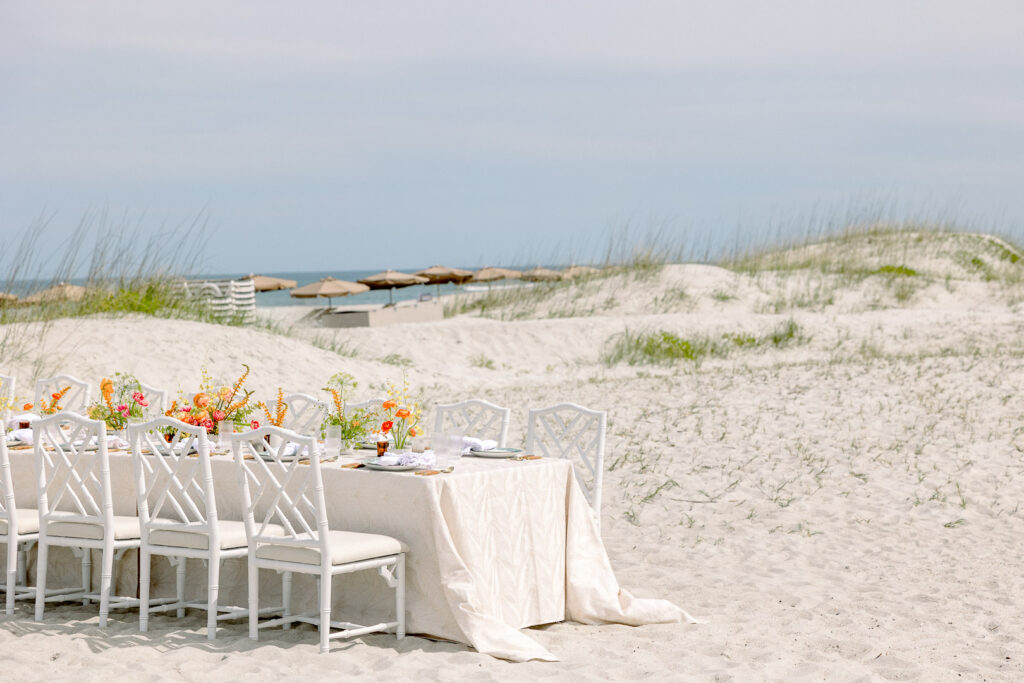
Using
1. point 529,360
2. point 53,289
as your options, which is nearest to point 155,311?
point 53,289

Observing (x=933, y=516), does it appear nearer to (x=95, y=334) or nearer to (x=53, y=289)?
(x=95, y=334)

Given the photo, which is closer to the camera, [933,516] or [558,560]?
[558,560]

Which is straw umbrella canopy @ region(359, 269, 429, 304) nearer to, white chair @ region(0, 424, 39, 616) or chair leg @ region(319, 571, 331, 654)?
white chair @ region(0, 424, 39, 616)

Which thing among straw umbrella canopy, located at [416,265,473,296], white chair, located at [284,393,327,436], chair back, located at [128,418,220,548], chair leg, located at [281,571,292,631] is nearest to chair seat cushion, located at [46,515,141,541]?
chair back, located at [128,418,220,548]

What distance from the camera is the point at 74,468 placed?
4.92 m

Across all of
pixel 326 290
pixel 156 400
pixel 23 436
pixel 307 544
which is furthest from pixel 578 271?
pixel 307 544

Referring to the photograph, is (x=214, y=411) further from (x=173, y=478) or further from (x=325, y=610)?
(x=325, y=610)

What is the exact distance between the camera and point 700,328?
691 inches

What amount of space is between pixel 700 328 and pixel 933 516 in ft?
34.5

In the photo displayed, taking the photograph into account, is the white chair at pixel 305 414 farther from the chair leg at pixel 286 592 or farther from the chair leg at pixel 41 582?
the chair leg at pixel 41 582

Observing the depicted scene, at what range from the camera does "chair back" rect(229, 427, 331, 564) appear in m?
4.28

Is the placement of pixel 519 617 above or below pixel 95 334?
below

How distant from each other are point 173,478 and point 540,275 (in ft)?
57.4

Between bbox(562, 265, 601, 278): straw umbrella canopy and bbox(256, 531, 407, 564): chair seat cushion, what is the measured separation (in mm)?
17478
